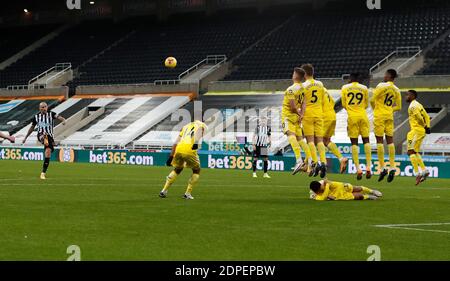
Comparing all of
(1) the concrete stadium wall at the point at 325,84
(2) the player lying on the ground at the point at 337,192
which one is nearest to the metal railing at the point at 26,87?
(1) the concrete stadium wall at the point at 325,84

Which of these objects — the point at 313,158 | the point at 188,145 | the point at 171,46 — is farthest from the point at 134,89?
the point at 188,145

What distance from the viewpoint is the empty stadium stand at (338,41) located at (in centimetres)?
4925

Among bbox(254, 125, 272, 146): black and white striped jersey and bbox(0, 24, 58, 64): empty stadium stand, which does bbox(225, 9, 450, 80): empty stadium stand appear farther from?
bbox(0, 24, 58, 64): empty stadium stand

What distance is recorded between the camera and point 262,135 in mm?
34000

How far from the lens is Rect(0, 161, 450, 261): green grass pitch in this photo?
33.6ft

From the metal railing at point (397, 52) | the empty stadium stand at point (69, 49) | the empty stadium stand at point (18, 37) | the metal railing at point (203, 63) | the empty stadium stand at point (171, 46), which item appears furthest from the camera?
the empty stadium stand at point (18, 37)

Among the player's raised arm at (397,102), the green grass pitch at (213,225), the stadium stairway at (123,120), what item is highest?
the stadium stairway at (123,120)

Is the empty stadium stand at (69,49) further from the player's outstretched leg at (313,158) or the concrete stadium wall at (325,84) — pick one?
the player's outstretched leg at (313,158)

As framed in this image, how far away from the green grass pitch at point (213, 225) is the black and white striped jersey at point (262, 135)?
11986 millimetres

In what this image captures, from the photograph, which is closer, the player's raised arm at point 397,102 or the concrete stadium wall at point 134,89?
the player's raised arm at point 397,102

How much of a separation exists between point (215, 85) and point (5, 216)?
39.3 metres

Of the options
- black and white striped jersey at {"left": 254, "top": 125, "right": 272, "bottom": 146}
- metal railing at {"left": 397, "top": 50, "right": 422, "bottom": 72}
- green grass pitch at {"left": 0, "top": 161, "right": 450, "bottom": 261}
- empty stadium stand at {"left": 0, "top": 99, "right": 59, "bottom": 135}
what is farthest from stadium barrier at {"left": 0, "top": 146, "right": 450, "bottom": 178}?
green grass pitch at {"left": 0, "top": 161, "right": 450, "bottom": 261}

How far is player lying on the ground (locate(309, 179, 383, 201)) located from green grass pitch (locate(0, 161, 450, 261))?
356mm

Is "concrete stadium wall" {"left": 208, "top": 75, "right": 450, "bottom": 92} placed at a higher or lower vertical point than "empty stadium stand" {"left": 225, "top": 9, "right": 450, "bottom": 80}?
lower
